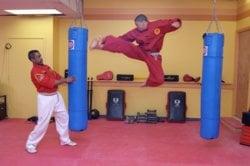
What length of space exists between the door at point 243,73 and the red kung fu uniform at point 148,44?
2.97 metres

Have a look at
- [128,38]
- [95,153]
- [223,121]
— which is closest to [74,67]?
[128,38]

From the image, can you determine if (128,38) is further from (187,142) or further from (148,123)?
(148,123)

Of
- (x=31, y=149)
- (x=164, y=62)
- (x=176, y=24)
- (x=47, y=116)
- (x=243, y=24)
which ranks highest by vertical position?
(x=243, y=24)

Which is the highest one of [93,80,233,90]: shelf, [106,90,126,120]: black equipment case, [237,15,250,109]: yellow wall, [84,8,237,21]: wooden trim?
[84,8,237,21]: wooden trim

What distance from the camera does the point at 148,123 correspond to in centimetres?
773

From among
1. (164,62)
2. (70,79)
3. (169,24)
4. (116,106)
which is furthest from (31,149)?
(164,62)

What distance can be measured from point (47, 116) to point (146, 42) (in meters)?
1.86

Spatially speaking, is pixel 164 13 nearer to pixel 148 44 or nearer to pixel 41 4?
pixel 41 4

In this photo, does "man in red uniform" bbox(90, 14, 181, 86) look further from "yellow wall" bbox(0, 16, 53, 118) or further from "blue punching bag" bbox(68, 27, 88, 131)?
"yellow wall" bbox(0, 16, 53, 118)

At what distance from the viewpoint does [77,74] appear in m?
5.06

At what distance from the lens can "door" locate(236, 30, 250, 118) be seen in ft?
23.7

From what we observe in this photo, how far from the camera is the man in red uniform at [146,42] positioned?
4.71 meters

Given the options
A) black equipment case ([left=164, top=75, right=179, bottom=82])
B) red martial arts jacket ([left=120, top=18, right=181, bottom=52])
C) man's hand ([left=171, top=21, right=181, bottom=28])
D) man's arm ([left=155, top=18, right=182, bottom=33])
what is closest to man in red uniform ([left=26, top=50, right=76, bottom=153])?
red martial arts jacket ([left=120, top=18, right=181, bottom=52])

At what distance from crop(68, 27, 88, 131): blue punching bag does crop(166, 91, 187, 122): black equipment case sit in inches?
125
